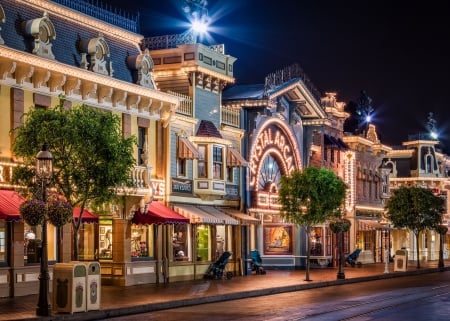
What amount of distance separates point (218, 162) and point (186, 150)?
137 inches

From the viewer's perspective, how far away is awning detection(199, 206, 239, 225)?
137 ft

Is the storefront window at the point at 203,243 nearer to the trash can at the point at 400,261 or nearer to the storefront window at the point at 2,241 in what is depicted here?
the trash can at the point at 400,261

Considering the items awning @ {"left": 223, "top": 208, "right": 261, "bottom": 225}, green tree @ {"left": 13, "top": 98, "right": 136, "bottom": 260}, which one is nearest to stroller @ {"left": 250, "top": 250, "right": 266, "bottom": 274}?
awning @ {"left": 223, "top": 208, "right": 261, "bottom": 225}

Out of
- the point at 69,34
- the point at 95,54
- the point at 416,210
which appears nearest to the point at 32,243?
the point at 95,54

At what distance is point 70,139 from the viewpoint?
26.2 meters

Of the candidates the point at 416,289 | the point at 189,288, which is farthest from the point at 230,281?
the point at 416,289

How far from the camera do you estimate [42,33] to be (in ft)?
102

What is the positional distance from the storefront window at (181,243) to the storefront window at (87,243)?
4377mm

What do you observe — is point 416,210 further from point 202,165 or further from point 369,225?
point 202,165

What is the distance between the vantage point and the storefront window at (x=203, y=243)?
4194 cm

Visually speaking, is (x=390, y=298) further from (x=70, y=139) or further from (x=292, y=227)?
(x=292, y=227)

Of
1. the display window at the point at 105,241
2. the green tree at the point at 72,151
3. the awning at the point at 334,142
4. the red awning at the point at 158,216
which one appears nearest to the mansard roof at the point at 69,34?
the green tree at the point at 72,151

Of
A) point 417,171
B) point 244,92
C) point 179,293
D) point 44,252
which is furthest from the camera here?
point 417,171

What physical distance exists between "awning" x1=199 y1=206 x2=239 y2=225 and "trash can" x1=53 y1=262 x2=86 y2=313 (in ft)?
56.7
